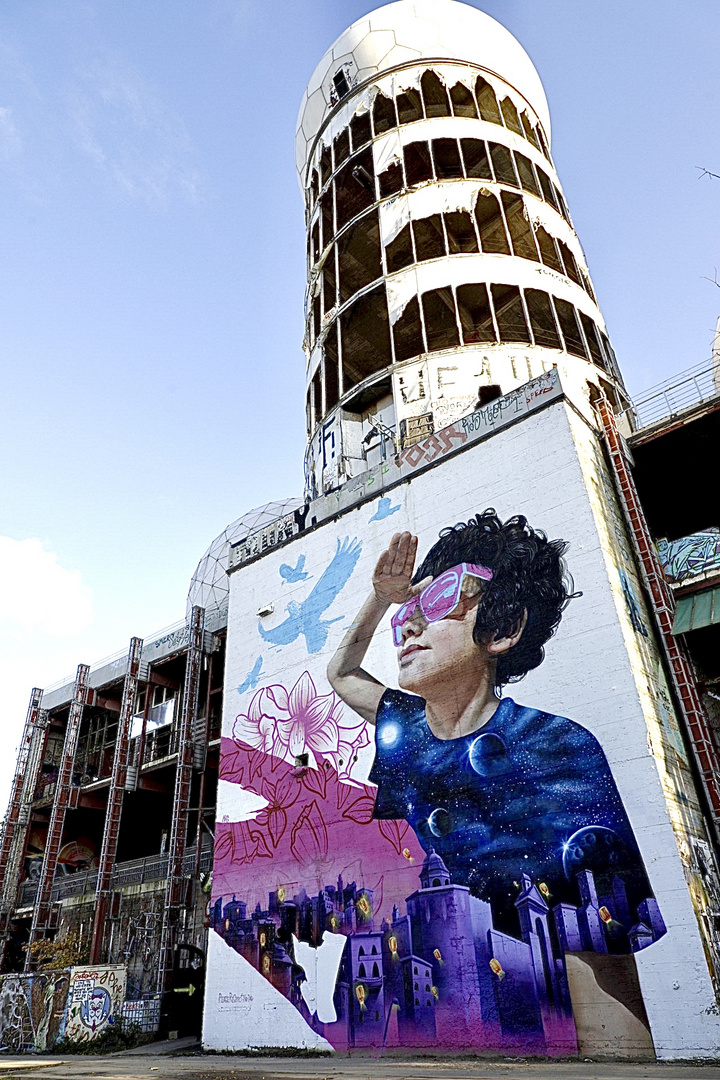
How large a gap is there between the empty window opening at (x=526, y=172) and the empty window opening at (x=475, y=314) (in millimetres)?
7238

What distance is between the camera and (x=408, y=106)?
3356 centimetres

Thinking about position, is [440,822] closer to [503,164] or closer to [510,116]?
[503,164]

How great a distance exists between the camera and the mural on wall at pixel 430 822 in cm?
1500

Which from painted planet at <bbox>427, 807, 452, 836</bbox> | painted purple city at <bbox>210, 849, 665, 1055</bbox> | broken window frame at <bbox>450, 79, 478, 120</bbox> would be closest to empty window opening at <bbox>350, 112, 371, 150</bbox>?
broken window frame at <bbox>450, 79, 478, 120</bbox>

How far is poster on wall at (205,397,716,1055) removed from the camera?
48.9 ft

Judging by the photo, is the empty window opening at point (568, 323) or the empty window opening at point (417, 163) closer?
the empty window opening at point (568, 323)

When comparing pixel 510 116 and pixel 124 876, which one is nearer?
pixel 124 876

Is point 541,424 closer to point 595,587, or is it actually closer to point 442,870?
point 595,587

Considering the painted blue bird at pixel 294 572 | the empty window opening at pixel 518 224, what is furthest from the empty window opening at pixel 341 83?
the painted blue bird at pixel 294 572

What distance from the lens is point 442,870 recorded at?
16984mm

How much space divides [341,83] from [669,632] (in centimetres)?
3071

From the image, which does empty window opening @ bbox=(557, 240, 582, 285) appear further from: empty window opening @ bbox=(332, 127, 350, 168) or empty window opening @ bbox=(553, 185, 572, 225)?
empty window opening @ bbox=(332, 127, 350, 168)

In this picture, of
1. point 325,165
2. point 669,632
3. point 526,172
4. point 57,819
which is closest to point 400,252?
point 526,172

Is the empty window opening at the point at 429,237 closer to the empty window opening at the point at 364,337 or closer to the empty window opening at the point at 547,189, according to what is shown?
the empty window opening at the point at 364,337
